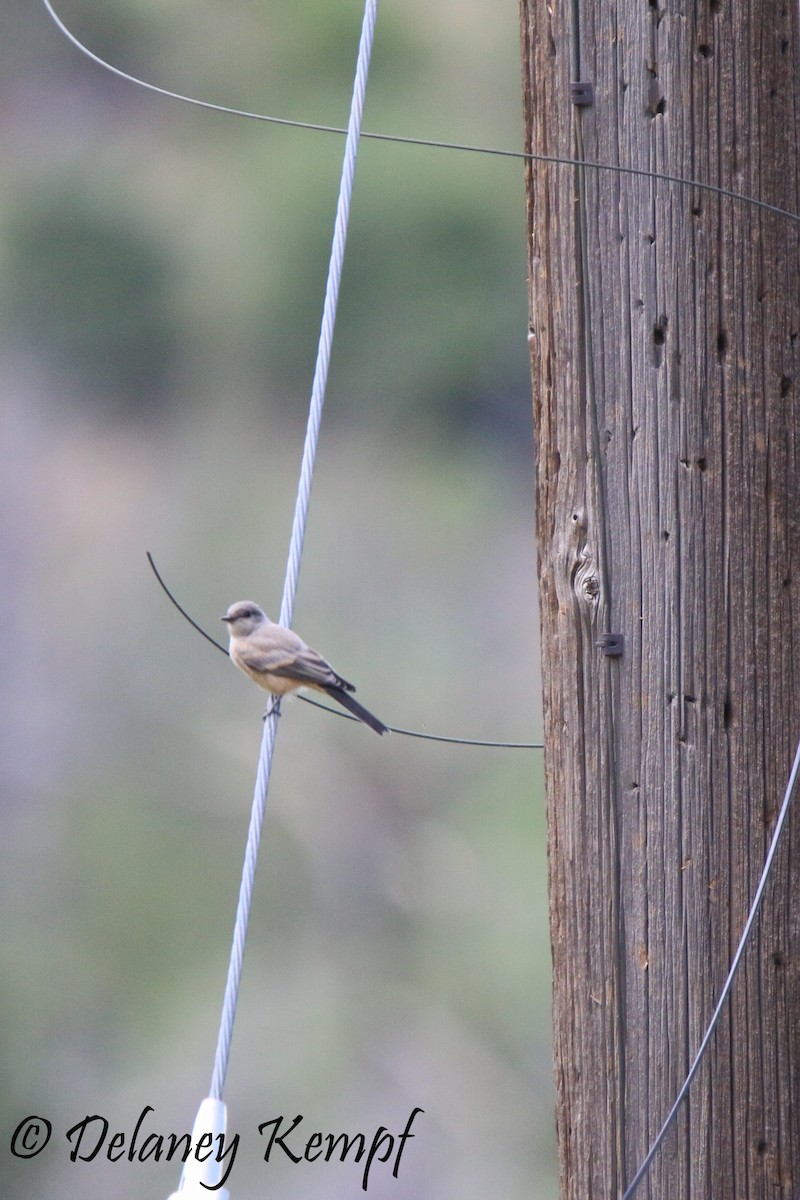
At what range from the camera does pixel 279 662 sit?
333cm

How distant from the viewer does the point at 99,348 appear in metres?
11.5

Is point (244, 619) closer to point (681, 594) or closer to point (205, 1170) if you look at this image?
point (681, 594)

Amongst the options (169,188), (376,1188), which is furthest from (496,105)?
(376,1188)

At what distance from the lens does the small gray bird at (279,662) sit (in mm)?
3225

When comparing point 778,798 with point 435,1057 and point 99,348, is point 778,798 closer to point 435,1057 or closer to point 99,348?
point 435,1057

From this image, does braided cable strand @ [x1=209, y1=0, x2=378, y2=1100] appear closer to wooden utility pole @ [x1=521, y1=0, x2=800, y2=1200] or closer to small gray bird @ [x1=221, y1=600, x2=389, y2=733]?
wooden utility pole @ [x1=521, y1=0, x2=800, y2=1200]

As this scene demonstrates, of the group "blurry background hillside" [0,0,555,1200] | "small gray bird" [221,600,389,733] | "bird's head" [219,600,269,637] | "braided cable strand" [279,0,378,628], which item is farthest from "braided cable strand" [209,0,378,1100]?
"blurry background hillside" [0,0,555,1200]

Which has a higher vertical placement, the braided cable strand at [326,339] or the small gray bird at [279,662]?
the braided cable strand at [326,339]

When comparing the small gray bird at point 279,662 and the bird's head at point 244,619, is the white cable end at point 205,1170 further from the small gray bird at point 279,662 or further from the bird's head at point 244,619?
the bird's head at point 244,619

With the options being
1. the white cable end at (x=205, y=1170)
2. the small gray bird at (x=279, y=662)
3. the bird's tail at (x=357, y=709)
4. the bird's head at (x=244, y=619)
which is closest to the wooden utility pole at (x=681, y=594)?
the white cable end at (x=205, y=1170)

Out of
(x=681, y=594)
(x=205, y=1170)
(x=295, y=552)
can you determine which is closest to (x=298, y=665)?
(x=295, y=552)

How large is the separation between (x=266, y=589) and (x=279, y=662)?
700 cm

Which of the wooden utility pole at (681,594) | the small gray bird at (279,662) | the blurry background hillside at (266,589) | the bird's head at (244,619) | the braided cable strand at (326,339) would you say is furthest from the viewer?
the blurry background hillside at (266,589)

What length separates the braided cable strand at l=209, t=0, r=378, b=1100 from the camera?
2.07m
